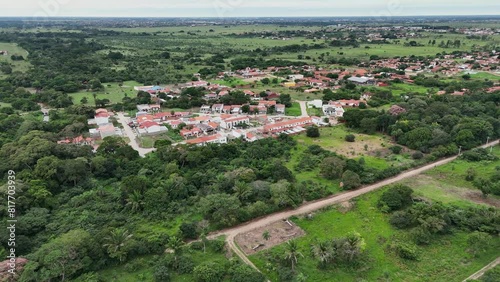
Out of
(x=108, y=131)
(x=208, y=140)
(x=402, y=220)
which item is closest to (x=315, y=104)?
(x=208, y=140)

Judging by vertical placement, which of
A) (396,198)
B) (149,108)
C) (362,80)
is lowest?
(396,198)

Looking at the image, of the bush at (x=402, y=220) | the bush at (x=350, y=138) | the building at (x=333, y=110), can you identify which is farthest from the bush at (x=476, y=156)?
the building at (x=333, y=110)

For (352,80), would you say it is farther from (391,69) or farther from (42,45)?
(42,45)

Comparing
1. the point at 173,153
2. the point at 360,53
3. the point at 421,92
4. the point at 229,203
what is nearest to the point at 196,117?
the point at 173,153

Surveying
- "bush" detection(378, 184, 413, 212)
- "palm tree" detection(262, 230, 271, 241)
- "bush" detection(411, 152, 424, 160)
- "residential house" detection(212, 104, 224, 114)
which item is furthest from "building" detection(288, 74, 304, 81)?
"palm tree" detection(262, 230, 271, 241)

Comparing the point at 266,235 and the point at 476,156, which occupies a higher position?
the point at 476,156

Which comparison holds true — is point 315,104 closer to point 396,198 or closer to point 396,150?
point 396,150
